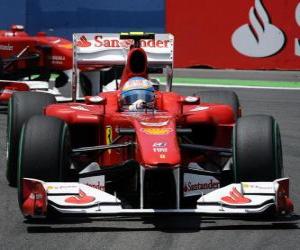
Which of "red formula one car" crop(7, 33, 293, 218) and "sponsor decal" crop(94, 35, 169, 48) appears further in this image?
"sponsor decal" crop(94, 35, 169, 48)

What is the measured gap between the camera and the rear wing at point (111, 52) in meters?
11.0

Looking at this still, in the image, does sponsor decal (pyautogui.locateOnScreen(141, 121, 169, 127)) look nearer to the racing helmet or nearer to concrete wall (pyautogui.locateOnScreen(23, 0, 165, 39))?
the racing helmet

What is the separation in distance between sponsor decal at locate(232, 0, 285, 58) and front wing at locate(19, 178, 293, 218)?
44.7 feet

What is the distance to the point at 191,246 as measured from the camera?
6793mm

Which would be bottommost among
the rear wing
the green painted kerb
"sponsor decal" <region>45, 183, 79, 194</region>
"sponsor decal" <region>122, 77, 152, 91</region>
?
the green painted kerb

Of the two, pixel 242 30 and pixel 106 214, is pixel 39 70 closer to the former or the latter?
pixel 242 30

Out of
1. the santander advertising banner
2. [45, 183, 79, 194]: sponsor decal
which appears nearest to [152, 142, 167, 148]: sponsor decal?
[45, 183, 79, 194]: sponsor decal

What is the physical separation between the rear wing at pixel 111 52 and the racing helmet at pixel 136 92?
1.79 meters

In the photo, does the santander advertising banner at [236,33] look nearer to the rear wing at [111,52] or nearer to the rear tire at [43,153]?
the rear wing at [111,52]

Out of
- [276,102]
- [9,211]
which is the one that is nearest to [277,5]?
[276,102]

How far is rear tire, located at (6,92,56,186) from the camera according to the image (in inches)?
361

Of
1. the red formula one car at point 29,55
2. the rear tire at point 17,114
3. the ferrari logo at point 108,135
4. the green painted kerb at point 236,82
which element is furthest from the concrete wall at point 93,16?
the ferrari logo at point 108,135

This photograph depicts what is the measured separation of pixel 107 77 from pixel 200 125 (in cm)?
417

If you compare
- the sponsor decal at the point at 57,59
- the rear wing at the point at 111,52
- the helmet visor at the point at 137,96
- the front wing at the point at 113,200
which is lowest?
the front wing at the point at 113,200
